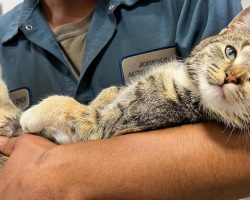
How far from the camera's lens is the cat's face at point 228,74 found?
0.84 m

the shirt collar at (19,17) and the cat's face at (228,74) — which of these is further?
the shirt collar at (19,17)

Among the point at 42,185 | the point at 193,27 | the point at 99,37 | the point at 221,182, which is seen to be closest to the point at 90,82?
the point at 99,37

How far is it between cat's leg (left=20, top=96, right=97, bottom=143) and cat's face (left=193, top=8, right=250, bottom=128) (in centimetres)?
33

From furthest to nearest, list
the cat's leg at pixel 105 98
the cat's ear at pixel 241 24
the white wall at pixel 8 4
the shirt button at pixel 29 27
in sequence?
the white wall at pixel 8 4, the shirt button at pixel 29 27, the cat's leg at pixel 105 98, the cat's ear at pixel 241 24

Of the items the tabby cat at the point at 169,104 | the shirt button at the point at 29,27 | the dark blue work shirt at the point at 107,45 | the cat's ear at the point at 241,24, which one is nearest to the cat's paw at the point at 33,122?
the tabby cat at the point at 169,104

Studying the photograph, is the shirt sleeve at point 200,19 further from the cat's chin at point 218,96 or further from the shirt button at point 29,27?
the shirt button at point 29,27

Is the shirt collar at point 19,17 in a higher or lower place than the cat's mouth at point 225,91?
higher

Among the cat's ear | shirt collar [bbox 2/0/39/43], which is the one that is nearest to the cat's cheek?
the cat's ear

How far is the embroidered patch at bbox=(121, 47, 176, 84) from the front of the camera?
1.28m

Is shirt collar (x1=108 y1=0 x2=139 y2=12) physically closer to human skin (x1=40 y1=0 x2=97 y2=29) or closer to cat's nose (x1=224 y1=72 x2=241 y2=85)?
human skin (x1=40 y1=0 x2=97 y2=29)

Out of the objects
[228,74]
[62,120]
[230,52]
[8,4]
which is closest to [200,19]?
[230,52]

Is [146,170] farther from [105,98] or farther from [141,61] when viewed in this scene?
[141,61]

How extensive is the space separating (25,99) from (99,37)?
0.35 meters

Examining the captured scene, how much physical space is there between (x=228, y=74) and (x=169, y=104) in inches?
7.5
